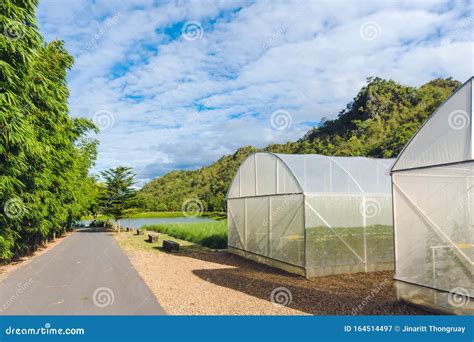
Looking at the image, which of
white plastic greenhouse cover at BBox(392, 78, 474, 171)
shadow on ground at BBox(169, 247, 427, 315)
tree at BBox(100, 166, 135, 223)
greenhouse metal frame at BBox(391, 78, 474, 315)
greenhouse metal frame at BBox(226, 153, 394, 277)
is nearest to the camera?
white plastic greenhouse cover at BBox(392, 78, 474, 171)

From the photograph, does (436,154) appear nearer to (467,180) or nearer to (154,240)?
(467,180)

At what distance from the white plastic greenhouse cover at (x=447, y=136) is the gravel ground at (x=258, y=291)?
315 centimetres

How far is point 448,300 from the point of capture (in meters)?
7.21

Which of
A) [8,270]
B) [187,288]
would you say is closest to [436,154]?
[187,288]

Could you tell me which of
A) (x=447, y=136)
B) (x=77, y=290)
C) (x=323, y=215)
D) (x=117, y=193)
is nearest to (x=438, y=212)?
(x=447, y=136)

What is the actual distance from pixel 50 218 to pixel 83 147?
76.9 ft

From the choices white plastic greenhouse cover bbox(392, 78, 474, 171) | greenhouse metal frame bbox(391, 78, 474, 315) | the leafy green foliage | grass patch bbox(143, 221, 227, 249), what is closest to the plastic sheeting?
greenhouse metal frame bbox(391, 78, 474, 315)

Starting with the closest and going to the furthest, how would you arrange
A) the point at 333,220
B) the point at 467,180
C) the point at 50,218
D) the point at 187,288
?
the point at 467,180 < the point at 187,288 < the point at 333,220 < the point at 50,218

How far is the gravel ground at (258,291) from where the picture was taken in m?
7.89

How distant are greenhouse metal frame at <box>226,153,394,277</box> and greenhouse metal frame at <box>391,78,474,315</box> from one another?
3.45 m

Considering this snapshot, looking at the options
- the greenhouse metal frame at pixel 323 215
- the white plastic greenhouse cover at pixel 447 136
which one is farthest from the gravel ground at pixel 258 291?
the white plastic greenhouse cover at pixel 447 136

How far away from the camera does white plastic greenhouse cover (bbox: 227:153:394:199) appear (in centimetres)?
1240

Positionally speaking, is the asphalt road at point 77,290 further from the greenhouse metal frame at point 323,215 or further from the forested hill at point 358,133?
the forested hill at point 358,133

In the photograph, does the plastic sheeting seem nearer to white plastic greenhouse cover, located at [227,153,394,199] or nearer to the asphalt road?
white plastic greenhouse cover, located at [227,153,394,199]
